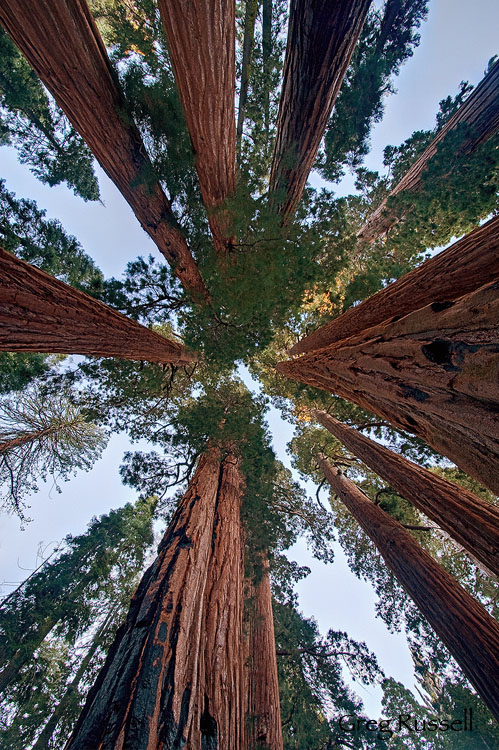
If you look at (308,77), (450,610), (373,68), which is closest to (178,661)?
(450,610)

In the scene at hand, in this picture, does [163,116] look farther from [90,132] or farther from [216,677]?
[216,677]

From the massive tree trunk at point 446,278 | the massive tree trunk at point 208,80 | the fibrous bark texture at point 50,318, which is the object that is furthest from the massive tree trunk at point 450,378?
the massive tree trunk at point 208,80

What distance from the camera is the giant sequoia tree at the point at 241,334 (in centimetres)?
187

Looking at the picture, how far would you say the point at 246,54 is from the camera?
6.04 meters

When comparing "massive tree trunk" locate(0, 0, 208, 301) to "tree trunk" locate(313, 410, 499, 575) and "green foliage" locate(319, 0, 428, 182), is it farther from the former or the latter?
"tree trunk" locate(313, 410, 499, 575)

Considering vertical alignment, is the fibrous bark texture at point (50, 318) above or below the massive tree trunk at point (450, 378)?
above

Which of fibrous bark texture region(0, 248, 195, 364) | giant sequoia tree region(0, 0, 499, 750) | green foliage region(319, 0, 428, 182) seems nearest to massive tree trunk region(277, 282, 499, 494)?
giant sequoia tree region(0, 0, 499, 750)

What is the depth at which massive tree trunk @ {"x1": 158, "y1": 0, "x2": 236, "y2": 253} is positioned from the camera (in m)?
3.01

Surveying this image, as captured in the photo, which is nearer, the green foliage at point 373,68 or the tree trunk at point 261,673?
the tree trunk at point 261,673

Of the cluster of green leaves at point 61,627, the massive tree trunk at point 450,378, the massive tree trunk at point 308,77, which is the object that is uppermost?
the cluster of green leaves at point 61,627

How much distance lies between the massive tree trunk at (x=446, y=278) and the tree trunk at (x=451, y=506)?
100.0 inches

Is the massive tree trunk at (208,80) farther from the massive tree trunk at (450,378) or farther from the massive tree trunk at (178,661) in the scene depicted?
the massive tree trunk at (178,661)

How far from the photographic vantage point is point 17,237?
18.4 feet

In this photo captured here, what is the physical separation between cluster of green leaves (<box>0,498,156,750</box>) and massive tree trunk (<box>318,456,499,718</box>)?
510cm
